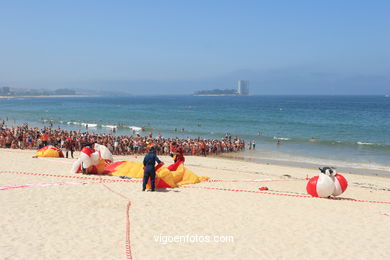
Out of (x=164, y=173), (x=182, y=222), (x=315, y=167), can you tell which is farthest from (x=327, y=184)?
(x=315, y=167)

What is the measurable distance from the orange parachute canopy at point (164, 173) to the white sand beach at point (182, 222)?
31 centimetres

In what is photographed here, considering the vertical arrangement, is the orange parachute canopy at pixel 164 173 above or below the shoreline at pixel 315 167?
above

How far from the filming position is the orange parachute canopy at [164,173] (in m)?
11.0

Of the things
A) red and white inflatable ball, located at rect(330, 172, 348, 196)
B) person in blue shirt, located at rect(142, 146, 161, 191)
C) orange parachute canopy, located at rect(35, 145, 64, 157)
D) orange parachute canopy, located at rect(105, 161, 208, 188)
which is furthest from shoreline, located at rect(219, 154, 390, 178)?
person in blue shirt, located at rect(142, 146, 161, 191)

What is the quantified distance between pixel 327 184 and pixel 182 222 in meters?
4.86

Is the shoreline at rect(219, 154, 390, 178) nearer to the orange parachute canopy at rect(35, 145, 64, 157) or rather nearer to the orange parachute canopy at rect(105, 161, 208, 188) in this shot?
the orange parachute canopy at rect(105, 161, 208, 188)

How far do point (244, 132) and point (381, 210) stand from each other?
3294 centimetres

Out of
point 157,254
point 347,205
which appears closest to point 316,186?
point 347,205

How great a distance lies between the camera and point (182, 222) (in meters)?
8.00

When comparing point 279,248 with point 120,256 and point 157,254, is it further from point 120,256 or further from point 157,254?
point 120,256

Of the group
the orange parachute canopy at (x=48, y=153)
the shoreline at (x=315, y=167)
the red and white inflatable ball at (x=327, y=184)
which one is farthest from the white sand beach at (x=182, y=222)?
the shoreline at (x=315, y=167)

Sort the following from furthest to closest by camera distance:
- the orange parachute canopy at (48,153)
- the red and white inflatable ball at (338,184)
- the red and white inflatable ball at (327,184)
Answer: the orange parachute canopy at (48,153), the red and white inflatable ball at (338,184), the red and white inflatable ball at (327,184)

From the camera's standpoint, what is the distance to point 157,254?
6.27 metres

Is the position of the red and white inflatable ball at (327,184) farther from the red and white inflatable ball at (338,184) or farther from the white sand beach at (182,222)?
the white sand beach at (182,222)
